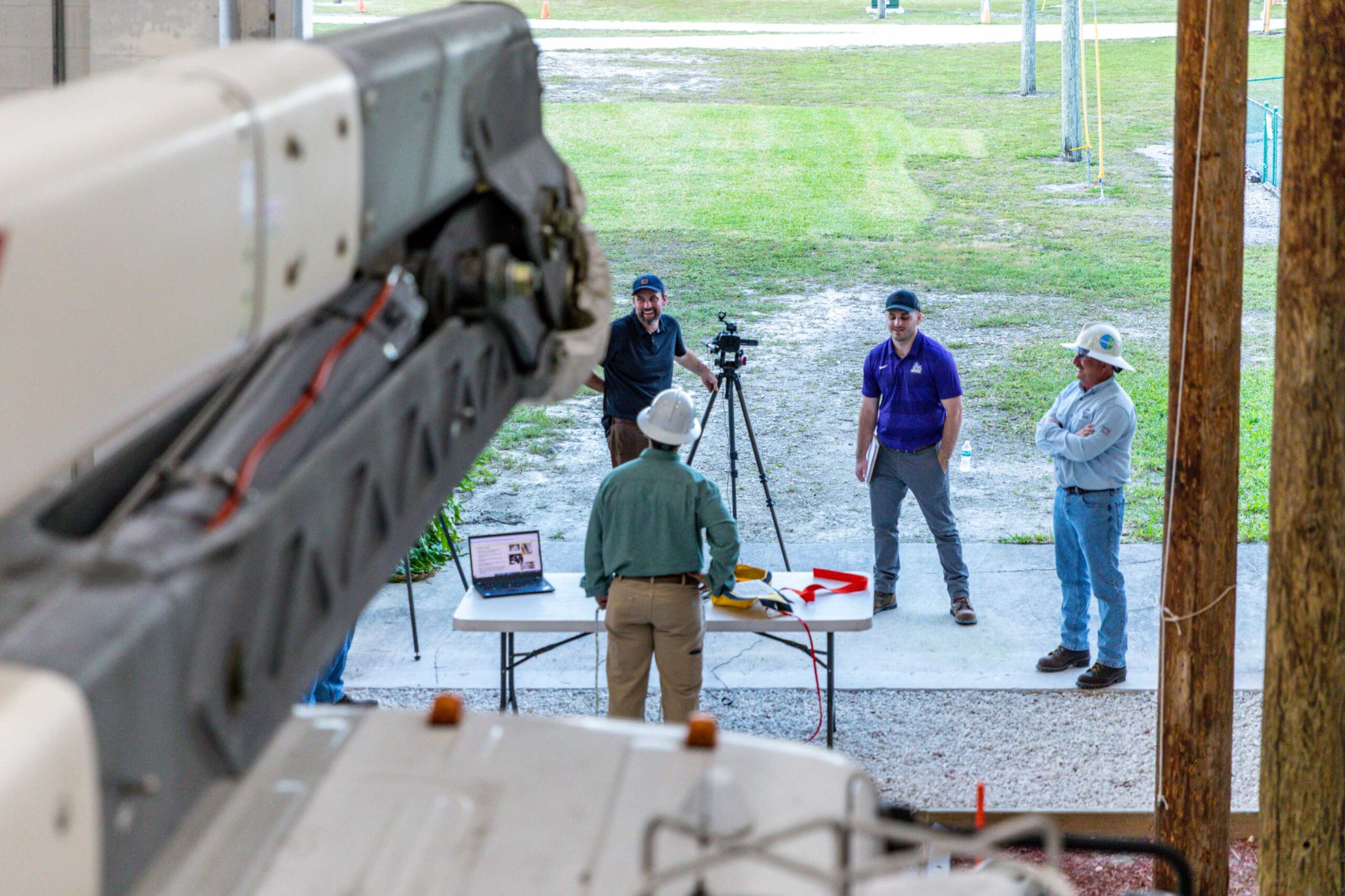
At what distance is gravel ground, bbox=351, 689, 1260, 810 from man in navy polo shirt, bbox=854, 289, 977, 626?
1146 millimetres

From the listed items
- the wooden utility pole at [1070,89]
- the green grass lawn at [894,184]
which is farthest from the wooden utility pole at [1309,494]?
the wooden utility pole at [1070,89]

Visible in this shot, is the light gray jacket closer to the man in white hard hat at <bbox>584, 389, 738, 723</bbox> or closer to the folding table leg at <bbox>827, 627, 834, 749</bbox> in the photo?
the folding table leg at <bbox>827, 627, 834, 749</bbox>

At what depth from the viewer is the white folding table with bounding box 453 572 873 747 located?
20.7 ft

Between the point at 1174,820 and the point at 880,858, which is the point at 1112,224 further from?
the point at 880,858

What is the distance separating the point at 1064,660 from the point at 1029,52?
1443 cm

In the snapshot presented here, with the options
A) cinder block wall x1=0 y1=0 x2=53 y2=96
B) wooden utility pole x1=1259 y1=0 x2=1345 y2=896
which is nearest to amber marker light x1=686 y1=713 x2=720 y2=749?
wooden utility pole x1=1259 y1=0 x2=1345 y2=896

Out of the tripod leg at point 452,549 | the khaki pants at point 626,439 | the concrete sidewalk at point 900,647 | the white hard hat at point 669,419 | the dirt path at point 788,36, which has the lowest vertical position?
the concrete sidewalk at point 900,647

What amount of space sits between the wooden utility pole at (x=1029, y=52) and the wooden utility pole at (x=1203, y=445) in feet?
45.1

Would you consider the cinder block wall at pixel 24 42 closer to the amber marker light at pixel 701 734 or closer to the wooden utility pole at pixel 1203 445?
the wooden utility pole at pixel 1203 445

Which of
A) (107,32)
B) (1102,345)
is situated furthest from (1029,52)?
(107,32)

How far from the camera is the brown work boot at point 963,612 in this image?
812cm

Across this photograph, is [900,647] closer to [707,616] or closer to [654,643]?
[707,616]

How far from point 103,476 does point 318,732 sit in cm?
Result: 55

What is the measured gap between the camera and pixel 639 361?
8.95m
